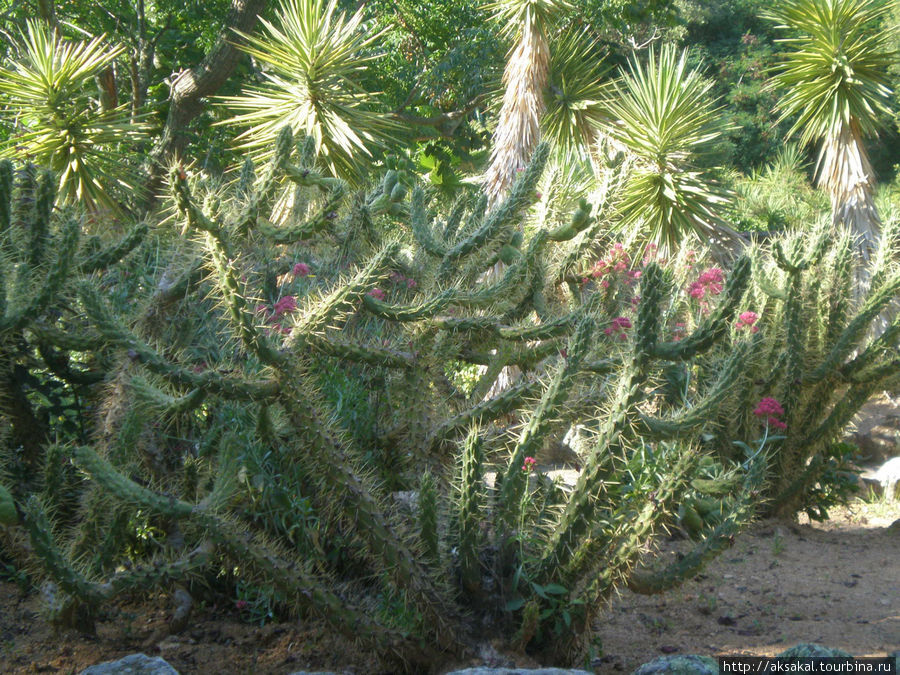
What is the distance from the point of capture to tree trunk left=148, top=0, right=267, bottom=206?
9180 millimetres

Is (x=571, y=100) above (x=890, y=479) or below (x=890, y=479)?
above

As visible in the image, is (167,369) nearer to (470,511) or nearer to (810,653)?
(470,511)

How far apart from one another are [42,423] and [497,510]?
2.23m

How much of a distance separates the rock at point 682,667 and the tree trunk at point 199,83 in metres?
8.10

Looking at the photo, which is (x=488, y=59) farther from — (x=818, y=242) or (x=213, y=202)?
(x=213, y=202)

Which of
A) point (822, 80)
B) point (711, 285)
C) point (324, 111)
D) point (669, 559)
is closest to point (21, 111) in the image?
point (324, 111)

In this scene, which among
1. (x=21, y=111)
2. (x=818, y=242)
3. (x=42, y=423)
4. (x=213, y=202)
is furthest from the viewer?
(x=21, y=111)

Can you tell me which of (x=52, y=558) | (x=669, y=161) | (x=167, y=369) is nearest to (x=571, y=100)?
(x=669, y=161)

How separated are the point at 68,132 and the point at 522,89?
551 centimetres

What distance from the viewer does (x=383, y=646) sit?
8.98ft

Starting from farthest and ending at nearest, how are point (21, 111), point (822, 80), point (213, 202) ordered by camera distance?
point (822, 80), point (21, 111), point (213, 202)

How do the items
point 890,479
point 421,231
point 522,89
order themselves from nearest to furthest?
point 421,231
point 890,479
point 522,89

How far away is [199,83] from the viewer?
9.30m

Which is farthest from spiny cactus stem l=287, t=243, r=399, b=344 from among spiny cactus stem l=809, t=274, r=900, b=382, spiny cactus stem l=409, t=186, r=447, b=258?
spiny cactus stem l=809, t=274, r=900, b=382
